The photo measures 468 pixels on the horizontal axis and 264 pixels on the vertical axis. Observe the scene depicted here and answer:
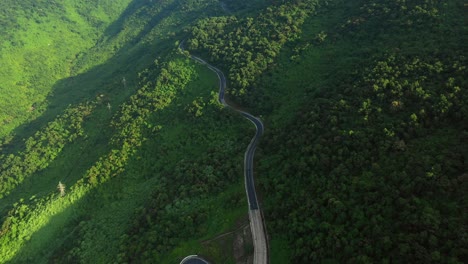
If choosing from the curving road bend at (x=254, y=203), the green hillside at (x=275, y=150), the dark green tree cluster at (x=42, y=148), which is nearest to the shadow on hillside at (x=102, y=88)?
the green hillside at (x=275, y=150)

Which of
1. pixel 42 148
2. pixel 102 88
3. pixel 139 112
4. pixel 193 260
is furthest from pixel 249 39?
pixel 193 260

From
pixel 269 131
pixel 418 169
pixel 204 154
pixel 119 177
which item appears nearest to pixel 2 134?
pixel 119 177

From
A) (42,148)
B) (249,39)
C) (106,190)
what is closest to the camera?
(106,190)

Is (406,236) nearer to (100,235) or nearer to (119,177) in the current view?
(100,235)

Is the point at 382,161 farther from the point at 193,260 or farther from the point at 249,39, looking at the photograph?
the point at 249,39

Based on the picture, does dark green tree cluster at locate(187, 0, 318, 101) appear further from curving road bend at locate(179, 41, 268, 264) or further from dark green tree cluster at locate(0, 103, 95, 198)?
dark green tree cluster at locate(0, 103, 95, 198)

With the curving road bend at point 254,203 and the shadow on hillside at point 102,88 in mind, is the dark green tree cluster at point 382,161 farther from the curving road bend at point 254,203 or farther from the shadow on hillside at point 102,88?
the shadow on hillside at point 102,88

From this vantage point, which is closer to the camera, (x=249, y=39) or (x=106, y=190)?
(x=106, y=190)

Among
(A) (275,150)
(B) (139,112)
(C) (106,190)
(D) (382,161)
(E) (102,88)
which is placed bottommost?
(E) (102,88)

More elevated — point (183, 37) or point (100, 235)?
point (183, 37)
